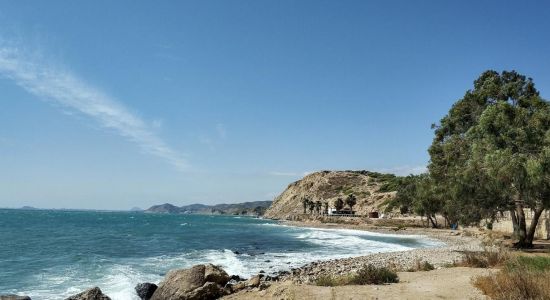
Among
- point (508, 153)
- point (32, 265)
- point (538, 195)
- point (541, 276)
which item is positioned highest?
point (508, 153)

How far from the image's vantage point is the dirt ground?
12953 millimetres

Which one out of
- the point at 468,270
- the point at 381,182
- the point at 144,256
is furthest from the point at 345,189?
the point at 468,270

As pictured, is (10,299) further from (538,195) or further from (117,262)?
(538,195)

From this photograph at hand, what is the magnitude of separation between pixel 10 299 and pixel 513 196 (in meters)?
30.6

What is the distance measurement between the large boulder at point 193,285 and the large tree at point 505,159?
1815cm

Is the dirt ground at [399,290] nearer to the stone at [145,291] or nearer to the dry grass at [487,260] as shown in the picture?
the dry grass at [487,260]

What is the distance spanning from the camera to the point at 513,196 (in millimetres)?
29750

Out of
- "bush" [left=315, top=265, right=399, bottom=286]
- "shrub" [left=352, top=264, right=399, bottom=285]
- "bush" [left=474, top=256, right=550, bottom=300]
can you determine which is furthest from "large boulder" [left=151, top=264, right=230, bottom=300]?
"bush" [left=474, top=256, right=550, bottom=300]

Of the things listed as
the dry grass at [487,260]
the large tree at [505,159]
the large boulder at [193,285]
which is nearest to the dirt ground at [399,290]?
the large boulder at [193,285]

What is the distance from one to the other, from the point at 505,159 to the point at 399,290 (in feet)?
52.5

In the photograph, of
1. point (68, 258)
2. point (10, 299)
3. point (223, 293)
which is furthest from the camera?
point (68, 258)

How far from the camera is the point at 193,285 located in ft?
59.2

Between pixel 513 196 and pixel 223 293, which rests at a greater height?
pixel 513 196

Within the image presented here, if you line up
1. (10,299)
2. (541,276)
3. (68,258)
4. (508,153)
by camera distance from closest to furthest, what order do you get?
(541,276) → (10,299) → (508,153) → (68,258)
